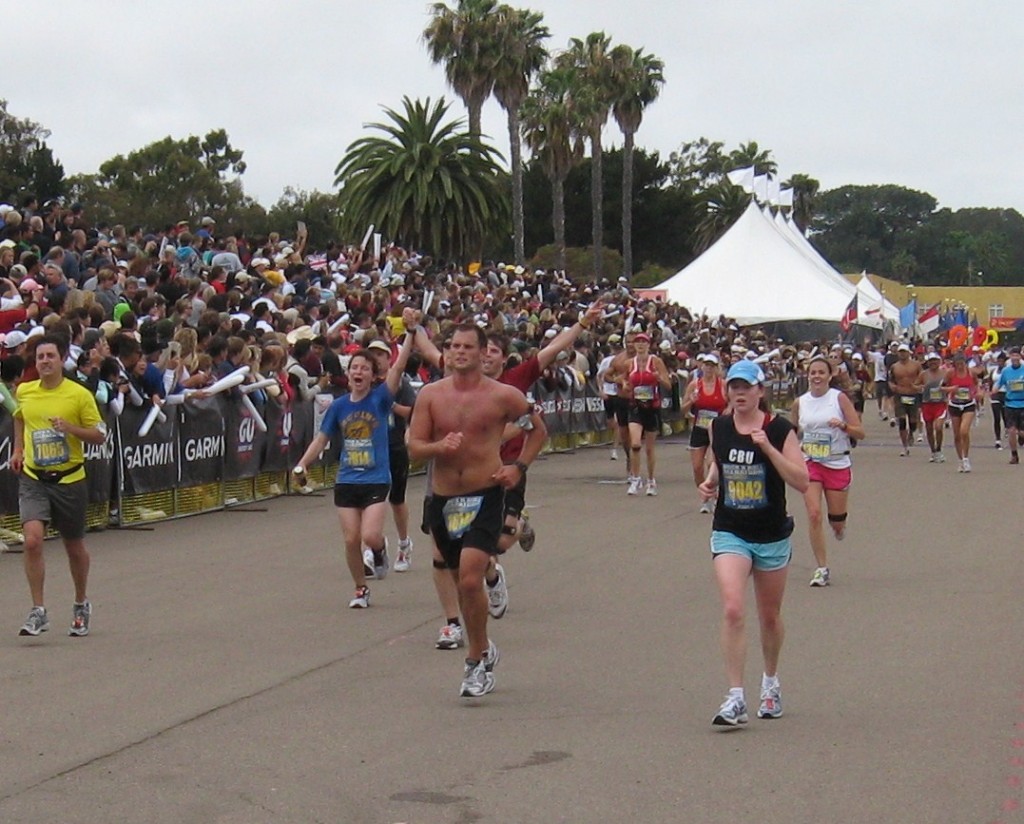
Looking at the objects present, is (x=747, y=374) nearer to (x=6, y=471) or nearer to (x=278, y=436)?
(x=6, y=471)

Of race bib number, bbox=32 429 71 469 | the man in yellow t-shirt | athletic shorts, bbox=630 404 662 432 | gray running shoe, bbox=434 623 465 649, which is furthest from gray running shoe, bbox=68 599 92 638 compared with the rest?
athletic shorts, bbox=630 404 662 432

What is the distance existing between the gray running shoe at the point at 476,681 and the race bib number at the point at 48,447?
331 centimetres

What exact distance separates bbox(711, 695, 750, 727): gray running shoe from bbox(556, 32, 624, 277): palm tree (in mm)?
58997

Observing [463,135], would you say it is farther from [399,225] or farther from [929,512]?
[929,512]

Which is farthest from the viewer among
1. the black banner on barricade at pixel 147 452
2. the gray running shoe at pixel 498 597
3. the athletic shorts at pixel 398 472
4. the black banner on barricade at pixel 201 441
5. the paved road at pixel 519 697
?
the black banner on barricade at pixel 201 441

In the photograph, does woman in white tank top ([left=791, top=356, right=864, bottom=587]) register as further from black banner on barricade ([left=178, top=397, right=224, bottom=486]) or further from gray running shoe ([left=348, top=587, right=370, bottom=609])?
black banner on barricade ([left=178, top=397, right=224, bottom=486])

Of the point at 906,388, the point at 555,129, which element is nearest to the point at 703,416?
the point at 906,388

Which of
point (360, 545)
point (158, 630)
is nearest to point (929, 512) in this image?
point (360, 545)

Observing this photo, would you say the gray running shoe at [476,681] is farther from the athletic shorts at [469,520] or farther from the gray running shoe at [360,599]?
the gray running shoe at [360,599]

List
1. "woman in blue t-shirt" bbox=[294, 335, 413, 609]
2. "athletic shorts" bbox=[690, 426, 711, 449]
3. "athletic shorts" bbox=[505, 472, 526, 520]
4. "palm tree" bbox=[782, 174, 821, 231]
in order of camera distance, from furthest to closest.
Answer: "palm tree" bbox=[782, 174, 821, 231]
"athletic shorts" bbox=[690, 426, 711, 449]
"woman in blue t-shirt" bbox=[294, 335, 413, 609]
"athletic shorts" bbox=[505, 472, 526, 520]

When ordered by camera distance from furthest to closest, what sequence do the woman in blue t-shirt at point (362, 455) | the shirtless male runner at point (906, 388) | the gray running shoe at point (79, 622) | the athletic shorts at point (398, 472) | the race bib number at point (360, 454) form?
1. the shirtless male runner at point (906, 388)
2. the athletic shorts at point (398, 472)
3. the race bib number at point (360, 454)
4. the woman in blue t-shirt at point (362, 455)
5. the gray running shoe at point (79, 622)

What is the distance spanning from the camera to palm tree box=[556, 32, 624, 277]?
6612 cm

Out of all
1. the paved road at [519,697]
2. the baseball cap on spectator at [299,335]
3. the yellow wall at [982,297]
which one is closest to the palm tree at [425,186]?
the baseball cap on spectator at [299,335]

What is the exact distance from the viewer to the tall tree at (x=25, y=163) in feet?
202
